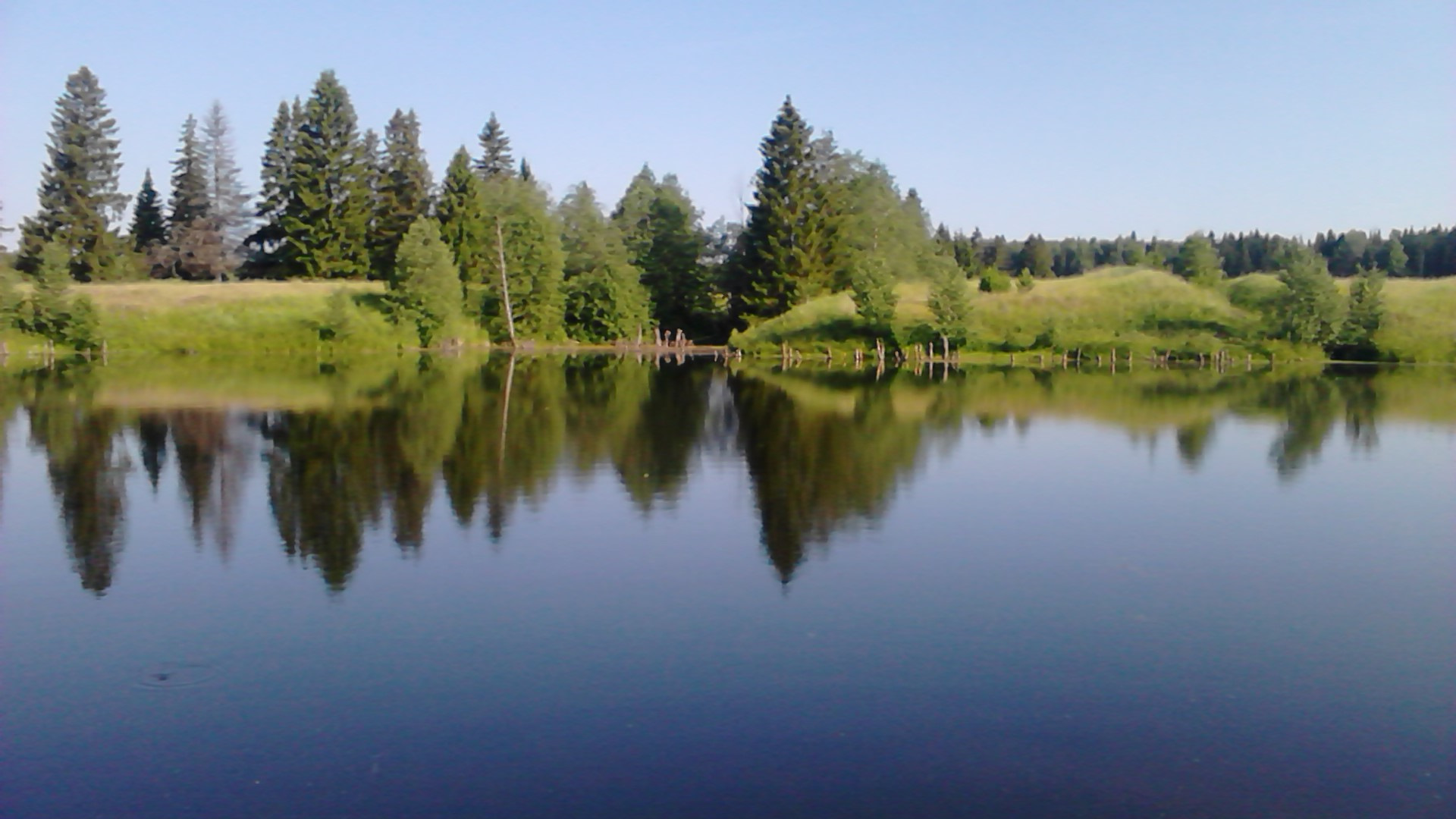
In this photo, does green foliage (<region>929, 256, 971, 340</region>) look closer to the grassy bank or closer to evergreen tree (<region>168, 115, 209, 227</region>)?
the grassy bank

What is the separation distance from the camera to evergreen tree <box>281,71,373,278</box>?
89.3 meters

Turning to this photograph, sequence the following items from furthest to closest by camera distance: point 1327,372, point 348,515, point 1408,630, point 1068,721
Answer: point 1327,372, point 348,515, point 1408,630, point 1068,721

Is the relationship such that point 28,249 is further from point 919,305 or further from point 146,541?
point 146,541

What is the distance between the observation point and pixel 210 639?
11750 mm

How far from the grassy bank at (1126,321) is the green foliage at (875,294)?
115cm

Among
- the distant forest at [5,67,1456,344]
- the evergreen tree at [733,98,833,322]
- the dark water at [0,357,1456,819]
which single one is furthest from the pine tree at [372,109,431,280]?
the dark water at [0,357,1456,819]

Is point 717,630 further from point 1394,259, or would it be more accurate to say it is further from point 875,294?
point 1394,259

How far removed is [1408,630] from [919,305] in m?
69.3

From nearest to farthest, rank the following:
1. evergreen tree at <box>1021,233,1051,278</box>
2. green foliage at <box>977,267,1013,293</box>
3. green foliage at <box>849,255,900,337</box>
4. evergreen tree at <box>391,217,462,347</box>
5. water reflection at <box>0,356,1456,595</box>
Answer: water reflection at <box>0,356,1456,595</box>
green foliage at <box>849,255,900,337</box>
evergreen tree at <box>391,217,462,347</box>
green foliage at <box>977,267,1013,293</box>
evergreen tree at <box>1021,233,1051,278</box>

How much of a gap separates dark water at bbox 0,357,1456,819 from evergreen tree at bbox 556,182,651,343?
64180 mm

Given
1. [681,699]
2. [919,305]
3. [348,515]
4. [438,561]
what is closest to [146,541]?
[348,515]

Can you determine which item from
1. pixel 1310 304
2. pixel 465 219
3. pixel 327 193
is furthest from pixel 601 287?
pixel 1310 304

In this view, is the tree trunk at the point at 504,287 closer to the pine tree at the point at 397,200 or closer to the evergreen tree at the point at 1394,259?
the pine tree at the point at 397,200

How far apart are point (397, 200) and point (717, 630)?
87285 mm
